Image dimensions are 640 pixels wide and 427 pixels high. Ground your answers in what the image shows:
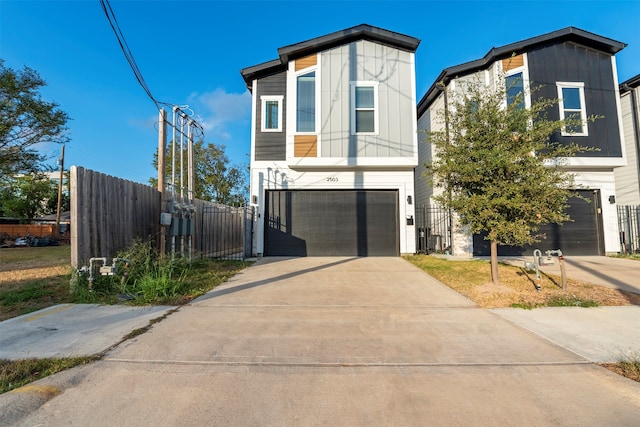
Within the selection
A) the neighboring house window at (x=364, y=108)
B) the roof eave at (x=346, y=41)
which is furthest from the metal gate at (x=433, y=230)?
the roof eave at (x=346, y=41)

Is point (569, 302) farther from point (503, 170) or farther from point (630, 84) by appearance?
point (630, 84)

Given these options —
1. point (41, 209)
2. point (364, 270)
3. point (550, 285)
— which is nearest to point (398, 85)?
point (364, 270)

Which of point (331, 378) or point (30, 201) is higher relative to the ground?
point (30, 201)

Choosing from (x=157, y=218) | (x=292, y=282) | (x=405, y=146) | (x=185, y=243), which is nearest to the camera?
(x=292, y=282)

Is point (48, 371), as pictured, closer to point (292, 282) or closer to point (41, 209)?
point (292, 282)

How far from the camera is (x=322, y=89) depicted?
10.7 metres

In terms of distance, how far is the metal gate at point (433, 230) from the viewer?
11.5 m

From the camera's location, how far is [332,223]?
11.1m

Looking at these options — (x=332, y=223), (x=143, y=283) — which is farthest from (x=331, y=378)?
(x=332, y=223)

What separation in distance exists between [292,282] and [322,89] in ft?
24.0

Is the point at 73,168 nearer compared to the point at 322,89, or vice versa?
the point at 73,168

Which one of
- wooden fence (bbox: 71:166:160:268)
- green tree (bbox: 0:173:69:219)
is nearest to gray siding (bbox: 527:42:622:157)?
wooden fence (bbox: 71:166:160:268)

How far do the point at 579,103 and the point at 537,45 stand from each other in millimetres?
2664

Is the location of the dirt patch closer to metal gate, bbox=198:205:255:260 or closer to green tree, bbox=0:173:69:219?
metal gate, bbox=198:205:255:260
